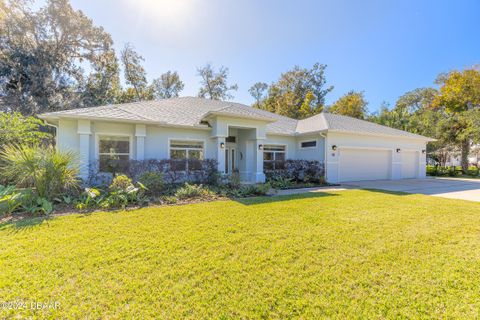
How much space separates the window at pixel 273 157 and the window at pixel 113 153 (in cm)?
805

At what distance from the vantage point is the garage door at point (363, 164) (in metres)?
14.3

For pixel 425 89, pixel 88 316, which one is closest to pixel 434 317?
pixel 88 316

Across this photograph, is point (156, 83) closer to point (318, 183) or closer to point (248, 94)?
point (248, 94)

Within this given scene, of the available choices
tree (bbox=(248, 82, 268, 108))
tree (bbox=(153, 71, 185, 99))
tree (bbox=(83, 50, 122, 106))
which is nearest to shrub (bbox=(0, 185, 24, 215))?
tree (bbox=(83, 50, 122, 106))

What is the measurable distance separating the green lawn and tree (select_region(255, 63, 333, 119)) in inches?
1057

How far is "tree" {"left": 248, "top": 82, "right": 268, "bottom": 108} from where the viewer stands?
119ft

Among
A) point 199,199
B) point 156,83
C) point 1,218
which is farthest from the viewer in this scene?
point 156,83

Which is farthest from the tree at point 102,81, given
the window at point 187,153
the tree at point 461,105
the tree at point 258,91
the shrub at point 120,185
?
the tree at point 461,105

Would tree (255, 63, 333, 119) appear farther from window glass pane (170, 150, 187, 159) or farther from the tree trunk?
window glass pane (170, 150, 187, 159)

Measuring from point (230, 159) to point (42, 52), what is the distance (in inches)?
762

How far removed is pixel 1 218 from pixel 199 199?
5420 millimetres

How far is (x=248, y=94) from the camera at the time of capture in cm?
3766

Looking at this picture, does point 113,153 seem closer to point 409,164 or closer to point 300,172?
point 300,172

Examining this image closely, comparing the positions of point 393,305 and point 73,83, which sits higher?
point 73,83
